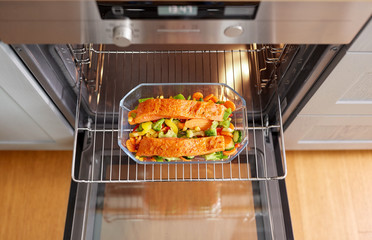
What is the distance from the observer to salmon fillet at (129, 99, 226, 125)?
2.96ft

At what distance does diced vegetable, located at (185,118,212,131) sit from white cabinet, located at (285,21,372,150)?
294mm

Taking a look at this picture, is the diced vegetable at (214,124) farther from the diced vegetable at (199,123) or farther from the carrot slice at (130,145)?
the carrot slice at (130,145)

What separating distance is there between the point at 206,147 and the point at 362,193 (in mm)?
862

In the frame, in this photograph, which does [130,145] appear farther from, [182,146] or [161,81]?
[161,81]

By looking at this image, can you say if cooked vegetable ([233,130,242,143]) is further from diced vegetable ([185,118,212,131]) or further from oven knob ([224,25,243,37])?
oven knob ([224,25,243,37])

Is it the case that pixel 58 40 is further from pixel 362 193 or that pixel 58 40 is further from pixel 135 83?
pixel 362 193

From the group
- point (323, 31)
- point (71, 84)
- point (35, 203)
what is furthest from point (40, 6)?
point (35, 203)

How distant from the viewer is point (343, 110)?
3.52 feet

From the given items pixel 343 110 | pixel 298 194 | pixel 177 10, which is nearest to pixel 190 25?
pixel 177 10

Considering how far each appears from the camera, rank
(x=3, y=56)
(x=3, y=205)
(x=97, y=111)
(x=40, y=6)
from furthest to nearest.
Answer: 1. (x=3, y=205)
2. (x=97, y=111)
3. (x=3, y=56)
4. (x=40, y=6)

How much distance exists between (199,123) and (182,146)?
0.08 m

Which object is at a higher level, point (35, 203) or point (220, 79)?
point (220, 79)

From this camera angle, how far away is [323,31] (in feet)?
2.36

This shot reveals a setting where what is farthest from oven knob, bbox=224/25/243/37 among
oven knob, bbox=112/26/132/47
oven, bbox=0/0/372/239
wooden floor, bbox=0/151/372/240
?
wooden floor, bbox=0/151/372/240
